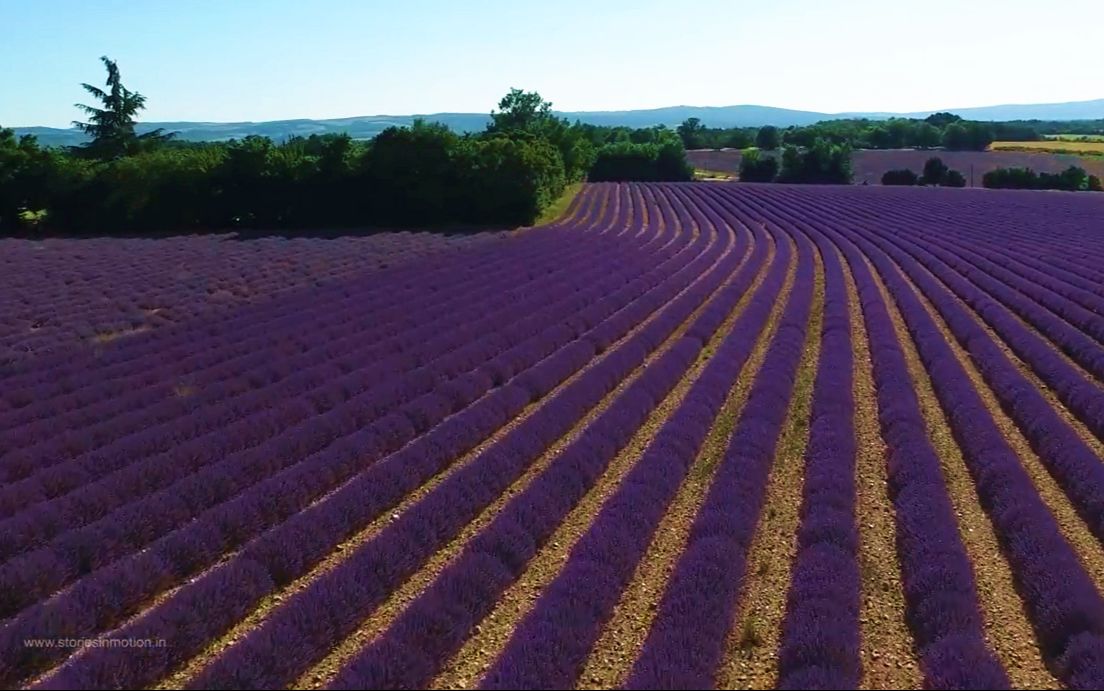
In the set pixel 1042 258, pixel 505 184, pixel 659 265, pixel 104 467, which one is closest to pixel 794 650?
pixel 104 467

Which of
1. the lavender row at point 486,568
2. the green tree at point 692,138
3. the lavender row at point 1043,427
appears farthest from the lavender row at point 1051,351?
the green tree at point 692,138

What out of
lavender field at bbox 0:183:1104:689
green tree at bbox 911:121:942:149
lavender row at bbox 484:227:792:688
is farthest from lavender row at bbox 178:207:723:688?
green tree at bbox 911:121:942:149

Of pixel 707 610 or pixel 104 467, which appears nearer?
pixel 707 610

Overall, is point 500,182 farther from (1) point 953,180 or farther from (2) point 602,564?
(1) point 953,180

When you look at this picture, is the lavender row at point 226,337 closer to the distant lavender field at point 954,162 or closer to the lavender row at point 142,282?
the lavender row at point 142,282

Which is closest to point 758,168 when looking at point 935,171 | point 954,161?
point 935,171

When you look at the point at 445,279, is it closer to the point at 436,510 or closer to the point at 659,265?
the point at 659,265
